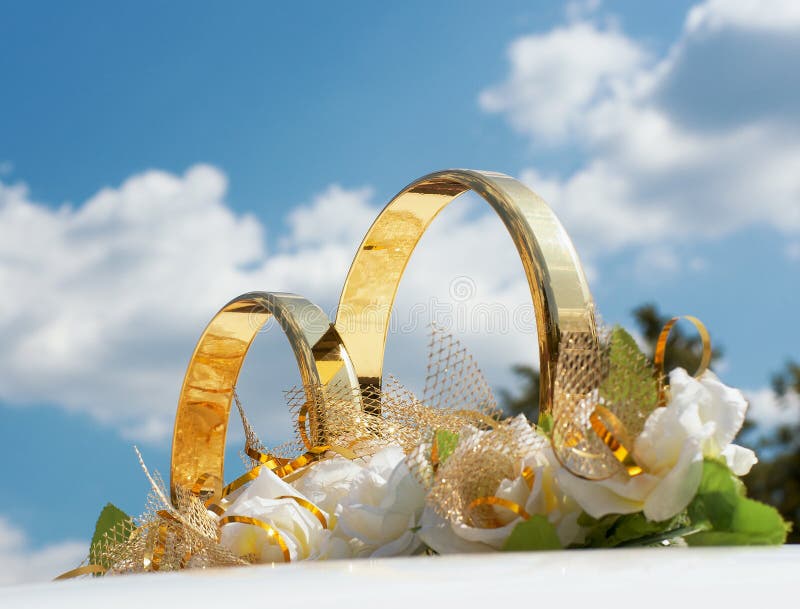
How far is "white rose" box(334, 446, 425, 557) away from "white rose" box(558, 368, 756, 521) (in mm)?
186

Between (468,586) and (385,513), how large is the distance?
0.41m

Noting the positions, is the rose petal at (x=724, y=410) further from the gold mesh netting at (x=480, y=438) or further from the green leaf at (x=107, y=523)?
the green leaf at (x=107, y=523)

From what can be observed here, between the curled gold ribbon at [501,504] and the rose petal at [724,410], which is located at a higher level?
the rose petal at [724,410]

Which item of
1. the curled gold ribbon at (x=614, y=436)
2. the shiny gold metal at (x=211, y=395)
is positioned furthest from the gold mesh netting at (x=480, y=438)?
the shiny gold metal at (x=211, y=395)

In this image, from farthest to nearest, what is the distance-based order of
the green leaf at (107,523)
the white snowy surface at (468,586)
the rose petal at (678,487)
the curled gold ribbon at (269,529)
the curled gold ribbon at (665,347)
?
the green leaf at (107,523), the curled gold ribbon at (269,529), the curled gold ribbon at (665,347), the rose petal at (678,487), the white snowy surface at (468,586)

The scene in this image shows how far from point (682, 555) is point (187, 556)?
0.70 meters

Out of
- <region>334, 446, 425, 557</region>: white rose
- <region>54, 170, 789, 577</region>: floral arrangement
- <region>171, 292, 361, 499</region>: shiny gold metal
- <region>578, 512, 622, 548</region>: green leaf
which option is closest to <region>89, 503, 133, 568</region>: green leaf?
<region>54, 170, 789, 577</region>: floral arrangement

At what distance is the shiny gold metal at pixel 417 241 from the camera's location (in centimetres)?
102

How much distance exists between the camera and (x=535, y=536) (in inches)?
30.0

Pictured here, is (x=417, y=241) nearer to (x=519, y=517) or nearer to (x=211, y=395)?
(x=211, y=395)

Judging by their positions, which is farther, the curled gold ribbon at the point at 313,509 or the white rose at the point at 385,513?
the curled gold ribbon at the point at 313,509

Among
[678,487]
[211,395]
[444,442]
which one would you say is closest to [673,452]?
[678,487]

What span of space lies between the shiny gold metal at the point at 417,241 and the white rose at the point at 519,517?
0.16 meters

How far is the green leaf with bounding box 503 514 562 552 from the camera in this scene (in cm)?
76
